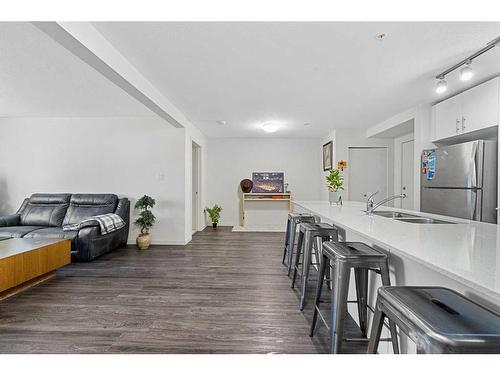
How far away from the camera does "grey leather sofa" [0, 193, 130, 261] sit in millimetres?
4100

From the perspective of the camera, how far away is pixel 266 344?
188 centimetres

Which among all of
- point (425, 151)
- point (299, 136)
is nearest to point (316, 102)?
point (425, 151)

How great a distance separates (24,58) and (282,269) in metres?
3.53

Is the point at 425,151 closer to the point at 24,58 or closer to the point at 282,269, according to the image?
the point at 282,269

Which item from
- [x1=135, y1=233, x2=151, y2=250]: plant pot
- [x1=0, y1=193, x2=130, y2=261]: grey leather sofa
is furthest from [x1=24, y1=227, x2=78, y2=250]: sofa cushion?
[x1=135, y1=233, x2=151, y2=250]: plant pot

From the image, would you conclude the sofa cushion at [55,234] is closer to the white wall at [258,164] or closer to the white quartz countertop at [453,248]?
the white quartz countertop at [453,248]

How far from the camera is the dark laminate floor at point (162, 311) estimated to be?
6.14 feet

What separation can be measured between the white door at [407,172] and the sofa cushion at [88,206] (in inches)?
217

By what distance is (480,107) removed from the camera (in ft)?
10.4

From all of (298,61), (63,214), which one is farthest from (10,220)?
(298,61)

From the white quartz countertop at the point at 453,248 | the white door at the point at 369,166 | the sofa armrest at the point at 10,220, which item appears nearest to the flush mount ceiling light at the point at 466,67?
the white quartz countertop at the point at 453,248

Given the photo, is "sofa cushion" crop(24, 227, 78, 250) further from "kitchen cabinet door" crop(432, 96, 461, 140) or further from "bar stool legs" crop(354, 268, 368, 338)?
"kitchen cabinet door" crop(432, 96, 461, 140)

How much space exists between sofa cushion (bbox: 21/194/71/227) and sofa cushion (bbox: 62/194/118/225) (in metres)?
0.11

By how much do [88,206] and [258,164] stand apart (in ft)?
13.3
